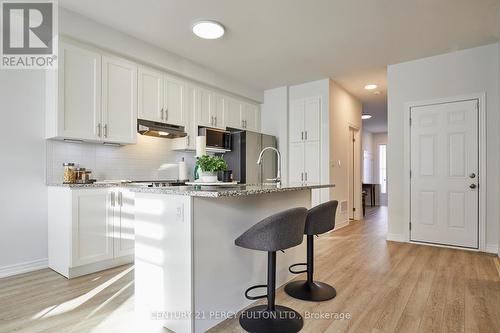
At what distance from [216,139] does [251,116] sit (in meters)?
1.27

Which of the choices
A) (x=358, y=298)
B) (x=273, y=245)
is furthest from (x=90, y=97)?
(x=358, y=298)

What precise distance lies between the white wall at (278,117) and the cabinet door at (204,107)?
→ 4.66 feet

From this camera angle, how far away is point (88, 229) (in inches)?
113

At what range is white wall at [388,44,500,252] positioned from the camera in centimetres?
363

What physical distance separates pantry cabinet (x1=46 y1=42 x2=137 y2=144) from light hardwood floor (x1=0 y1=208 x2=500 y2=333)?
1534 mm

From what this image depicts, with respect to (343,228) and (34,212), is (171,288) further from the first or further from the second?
(343,228)

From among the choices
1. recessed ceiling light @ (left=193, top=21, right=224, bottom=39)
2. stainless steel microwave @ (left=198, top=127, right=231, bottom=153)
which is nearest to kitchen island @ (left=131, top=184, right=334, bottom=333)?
recessed ceiling light @ (left=193, top=21, right=224, bottom=39)

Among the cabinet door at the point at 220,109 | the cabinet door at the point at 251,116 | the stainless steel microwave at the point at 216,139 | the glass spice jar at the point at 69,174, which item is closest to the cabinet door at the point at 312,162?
the cabinet door at the point at 251,116

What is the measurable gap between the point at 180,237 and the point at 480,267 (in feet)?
10.9

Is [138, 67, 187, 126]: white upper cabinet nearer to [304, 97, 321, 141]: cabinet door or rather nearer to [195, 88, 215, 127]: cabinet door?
[195, 88, 215, 127]: cabinet door

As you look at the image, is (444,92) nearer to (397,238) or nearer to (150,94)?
(397,238)

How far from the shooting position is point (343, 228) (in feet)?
17.6

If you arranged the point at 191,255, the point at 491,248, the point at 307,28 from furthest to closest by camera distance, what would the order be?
the point at 491,248 < the point at 307,28 < the point at 191,255

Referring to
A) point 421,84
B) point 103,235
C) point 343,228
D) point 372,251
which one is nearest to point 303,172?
point 343,228
